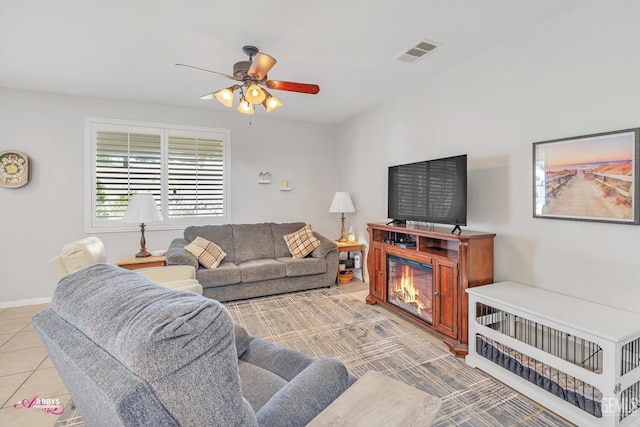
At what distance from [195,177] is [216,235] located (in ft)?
3.20

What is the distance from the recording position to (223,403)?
0.68 metres

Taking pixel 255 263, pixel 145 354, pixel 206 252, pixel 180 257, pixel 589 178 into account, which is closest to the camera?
pixel 145 354

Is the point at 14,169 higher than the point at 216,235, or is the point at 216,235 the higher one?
the point at 14,169

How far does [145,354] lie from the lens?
24.2 inches

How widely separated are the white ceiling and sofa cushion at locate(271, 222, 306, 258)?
2144 millimetres

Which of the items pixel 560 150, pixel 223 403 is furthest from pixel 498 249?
pixel 223 403

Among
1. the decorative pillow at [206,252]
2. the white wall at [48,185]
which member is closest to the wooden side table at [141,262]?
the decorative pillow at [206,252]

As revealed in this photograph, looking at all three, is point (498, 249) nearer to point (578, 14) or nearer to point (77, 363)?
point (578, 14)

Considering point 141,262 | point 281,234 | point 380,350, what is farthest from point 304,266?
point 141,262

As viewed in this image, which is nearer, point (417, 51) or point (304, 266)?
point (417, 51)

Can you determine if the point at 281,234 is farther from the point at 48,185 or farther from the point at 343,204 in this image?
the point at 48,185

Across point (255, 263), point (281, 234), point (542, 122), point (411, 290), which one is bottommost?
point (411, 290)

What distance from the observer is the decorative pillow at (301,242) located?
4438 millimetres

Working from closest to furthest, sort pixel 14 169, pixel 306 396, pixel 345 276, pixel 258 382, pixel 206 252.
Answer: pixel 306 396 < pixel 258 382 < pixel 14 169 < pixel 206 252 < pixel 345 276
